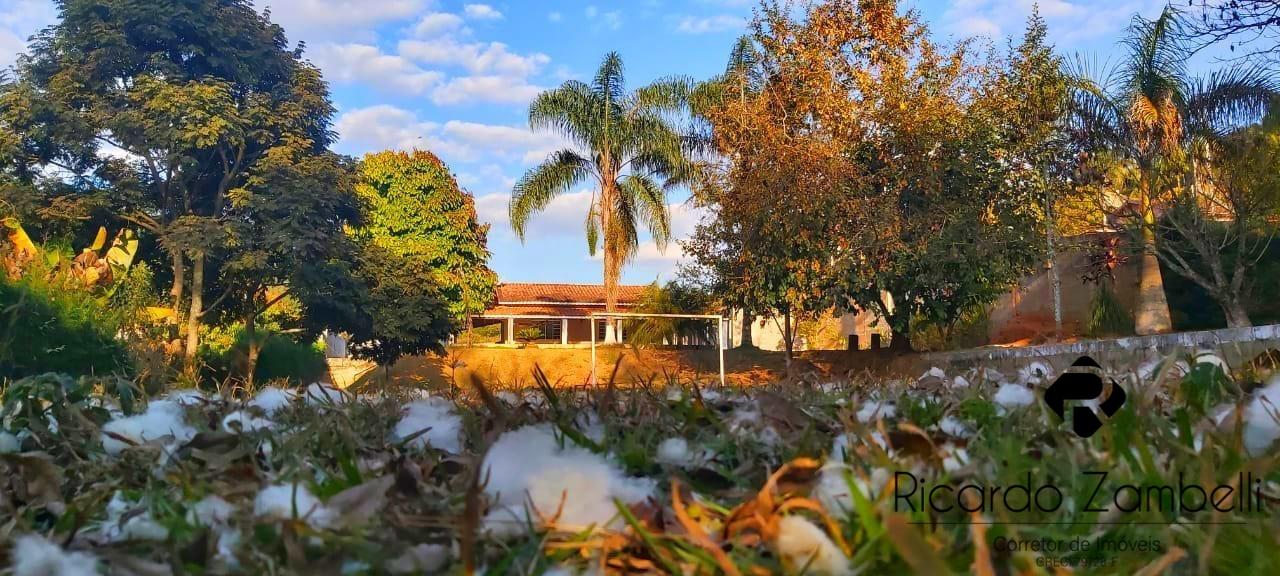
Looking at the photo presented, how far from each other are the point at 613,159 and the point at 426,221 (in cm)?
726

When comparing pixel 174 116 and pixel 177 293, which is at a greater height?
pixel 174 116

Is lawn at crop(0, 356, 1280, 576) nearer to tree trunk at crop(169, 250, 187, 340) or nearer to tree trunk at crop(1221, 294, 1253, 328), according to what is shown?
tree trunk at crop(1221, 294, 1253, 328)

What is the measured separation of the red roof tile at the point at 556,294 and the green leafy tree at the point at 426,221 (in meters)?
7.00

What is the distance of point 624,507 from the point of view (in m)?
0.61

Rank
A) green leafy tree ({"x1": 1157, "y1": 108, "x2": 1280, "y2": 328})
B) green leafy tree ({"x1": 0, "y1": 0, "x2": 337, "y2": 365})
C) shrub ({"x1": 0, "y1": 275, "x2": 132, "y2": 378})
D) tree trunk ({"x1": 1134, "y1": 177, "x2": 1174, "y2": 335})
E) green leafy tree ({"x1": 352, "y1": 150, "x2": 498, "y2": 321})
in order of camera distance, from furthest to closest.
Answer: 1. green leafy tree ({"x1": 352, "y1": 150, "x2": 498, "y2": 321})
2. green leafy tree ({"x1": 0, "y1": 0, "x2": 337, "y2": 365})
3. tree trunk ({"x1": 1134, "y1": 177, "x2": 1174, "y2": 335})
4. green leafy tree ({"x1": 1157, "y1": 108, "x2": 1280, "y2": 328})
5. shrub ({"x1": 0, "y1": 275, "x2": 132, "y2": 378})

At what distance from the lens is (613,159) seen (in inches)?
1046

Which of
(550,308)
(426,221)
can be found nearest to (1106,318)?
(426,221)

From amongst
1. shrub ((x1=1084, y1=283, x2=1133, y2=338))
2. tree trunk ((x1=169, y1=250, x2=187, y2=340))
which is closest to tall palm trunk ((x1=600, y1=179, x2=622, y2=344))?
tree trunk ((x1=169, y1=250, x2=187, y2=340))

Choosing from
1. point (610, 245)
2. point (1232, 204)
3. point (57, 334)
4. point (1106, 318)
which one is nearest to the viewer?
point (57, 334)

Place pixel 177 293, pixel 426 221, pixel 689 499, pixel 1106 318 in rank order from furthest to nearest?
pixel 426 221 → pixel 177 293 → pixel 1106 318 → pixel 689 499

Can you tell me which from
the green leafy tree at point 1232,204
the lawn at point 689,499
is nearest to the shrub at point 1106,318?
the green leafy tree at point 1232,204

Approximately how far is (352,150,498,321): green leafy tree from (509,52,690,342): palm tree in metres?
4.44

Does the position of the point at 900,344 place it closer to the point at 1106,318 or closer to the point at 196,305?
the point at 1106,318

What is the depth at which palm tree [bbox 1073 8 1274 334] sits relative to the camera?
44.4 feet
